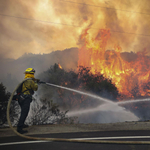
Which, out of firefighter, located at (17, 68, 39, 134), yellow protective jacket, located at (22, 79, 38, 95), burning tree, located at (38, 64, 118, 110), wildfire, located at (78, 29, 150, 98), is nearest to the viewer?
firefighter, located at (17, 68, 39, 134)

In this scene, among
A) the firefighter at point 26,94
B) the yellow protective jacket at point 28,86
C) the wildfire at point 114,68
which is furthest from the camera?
the wildfire at point 114,68

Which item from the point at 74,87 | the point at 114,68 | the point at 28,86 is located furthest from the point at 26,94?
the point at 114,68

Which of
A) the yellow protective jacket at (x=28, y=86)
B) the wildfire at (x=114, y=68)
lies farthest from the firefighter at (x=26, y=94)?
the wildfire at (x=114, y=68)

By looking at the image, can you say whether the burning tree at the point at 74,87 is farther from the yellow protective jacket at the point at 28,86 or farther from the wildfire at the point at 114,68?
the yellow protective jacket at the point at 28,86

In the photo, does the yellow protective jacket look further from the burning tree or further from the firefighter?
the burning tree

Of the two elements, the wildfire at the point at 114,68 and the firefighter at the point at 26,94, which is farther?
the wildfire at the point at 114,68

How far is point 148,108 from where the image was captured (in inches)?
1192

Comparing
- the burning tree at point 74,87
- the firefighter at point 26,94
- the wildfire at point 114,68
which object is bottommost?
the firefighter at point 26,94

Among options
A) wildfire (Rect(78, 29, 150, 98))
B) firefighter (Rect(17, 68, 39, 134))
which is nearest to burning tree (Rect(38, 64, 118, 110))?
wildfire (Rect(78, 29, 150, 98))

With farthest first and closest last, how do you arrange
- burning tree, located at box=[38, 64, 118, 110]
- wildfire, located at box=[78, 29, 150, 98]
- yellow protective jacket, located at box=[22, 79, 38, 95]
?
1. wildfire, located at box=[78, 29, 150, 98]
2. burning tree, located at box=[38, 64, 118, 110]
3. yellow protective jacket, located at box=[22, 79, 38, 95]

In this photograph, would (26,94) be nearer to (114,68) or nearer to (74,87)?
(74,87)

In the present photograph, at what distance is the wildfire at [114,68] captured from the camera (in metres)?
33.8

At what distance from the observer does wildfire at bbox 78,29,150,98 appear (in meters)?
33.8

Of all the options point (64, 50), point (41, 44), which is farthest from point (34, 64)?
point (64, 50)
